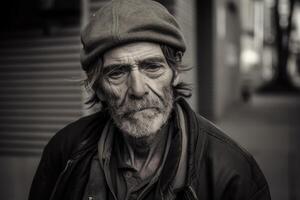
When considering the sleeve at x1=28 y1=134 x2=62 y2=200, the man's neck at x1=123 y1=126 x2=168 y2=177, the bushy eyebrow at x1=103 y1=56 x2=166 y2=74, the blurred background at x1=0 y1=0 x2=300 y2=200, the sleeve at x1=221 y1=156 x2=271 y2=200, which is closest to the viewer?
the sleeve at x1=221 y1=156 x2=271 y2=200

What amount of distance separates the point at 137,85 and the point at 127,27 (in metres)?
0.24

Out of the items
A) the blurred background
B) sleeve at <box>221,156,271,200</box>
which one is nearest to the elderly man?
sleeve at <box>221,156,271,200</box>

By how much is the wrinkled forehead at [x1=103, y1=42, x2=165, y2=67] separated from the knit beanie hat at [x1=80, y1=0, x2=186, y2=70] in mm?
33

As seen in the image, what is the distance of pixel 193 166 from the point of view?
1.89m

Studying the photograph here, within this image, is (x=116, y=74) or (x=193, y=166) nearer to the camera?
(x=193, y=166)

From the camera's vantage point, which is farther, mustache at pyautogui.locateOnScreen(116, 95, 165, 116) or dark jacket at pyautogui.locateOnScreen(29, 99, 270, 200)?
mustache at pyautogui.locateOnScreen(116, 95, 165, 116)

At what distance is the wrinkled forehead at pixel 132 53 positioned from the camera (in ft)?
6.48

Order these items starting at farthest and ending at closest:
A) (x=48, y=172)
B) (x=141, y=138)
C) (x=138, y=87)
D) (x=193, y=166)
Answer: (x=48, y=172)
(x=141, y=138)
(x=138, y=87)
(x=193, y=166)

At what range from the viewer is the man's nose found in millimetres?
1992

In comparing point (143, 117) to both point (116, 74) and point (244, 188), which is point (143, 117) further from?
point (244, 188)

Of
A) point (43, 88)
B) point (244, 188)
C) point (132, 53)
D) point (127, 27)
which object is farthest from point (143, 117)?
point (43, 88)

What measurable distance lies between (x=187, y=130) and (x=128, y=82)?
31 cm

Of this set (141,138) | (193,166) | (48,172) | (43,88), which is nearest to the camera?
(193,166)

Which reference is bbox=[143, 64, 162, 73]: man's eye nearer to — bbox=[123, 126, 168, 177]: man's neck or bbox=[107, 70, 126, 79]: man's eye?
bbox=[107, 70, 126, 79]: man's eye
